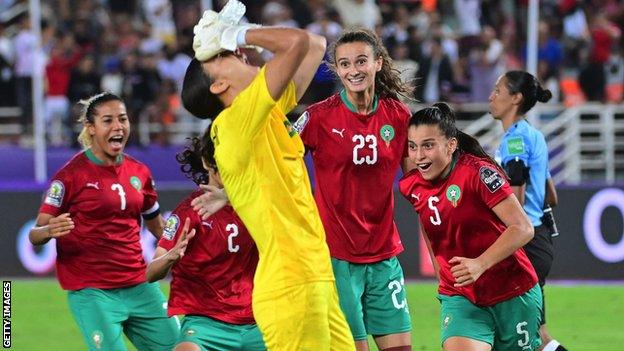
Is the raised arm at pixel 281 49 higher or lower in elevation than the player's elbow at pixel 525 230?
higher

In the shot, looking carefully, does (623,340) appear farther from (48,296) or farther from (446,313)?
(48,296)

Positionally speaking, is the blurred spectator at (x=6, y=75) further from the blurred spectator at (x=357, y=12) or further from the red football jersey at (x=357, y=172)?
the red football jersey at (x=357, y=172)

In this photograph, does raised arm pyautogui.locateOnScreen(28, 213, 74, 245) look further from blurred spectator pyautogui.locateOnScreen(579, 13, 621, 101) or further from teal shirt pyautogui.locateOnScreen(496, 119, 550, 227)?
blurred spectator pyautogui.locateOnScreen(579, 13, 621, 101)

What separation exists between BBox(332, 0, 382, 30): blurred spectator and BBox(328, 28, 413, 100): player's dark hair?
437 inches

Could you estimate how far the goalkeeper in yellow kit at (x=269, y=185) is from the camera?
5.61 meters

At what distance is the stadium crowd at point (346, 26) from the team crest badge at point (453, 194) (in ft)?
37.2

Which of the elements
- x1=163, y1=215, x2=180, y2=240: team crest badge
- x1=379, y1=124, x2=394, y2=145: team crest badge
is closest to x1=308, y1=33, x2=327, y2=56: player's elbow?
x1=163, y1=215, x2=180, y2=240: team crest badge

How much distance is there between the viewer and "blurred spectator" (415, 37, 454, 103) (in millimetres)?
19250

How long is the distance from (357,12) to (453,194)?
42.9ft

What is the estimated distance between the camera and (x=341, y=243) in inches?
323

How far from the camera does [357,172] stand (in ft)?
26.7

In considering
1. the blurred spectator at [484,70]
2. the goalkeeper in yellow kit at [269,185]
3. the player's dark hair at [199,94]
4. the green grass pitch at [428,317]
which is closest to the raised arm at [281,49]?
the goalkeeper in yellow kit at [269,185]

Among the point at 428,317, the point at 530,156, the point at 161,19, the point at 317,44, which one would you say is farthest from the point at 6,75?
the point at 317,44

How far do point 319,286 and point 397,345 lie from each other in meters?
2.67
